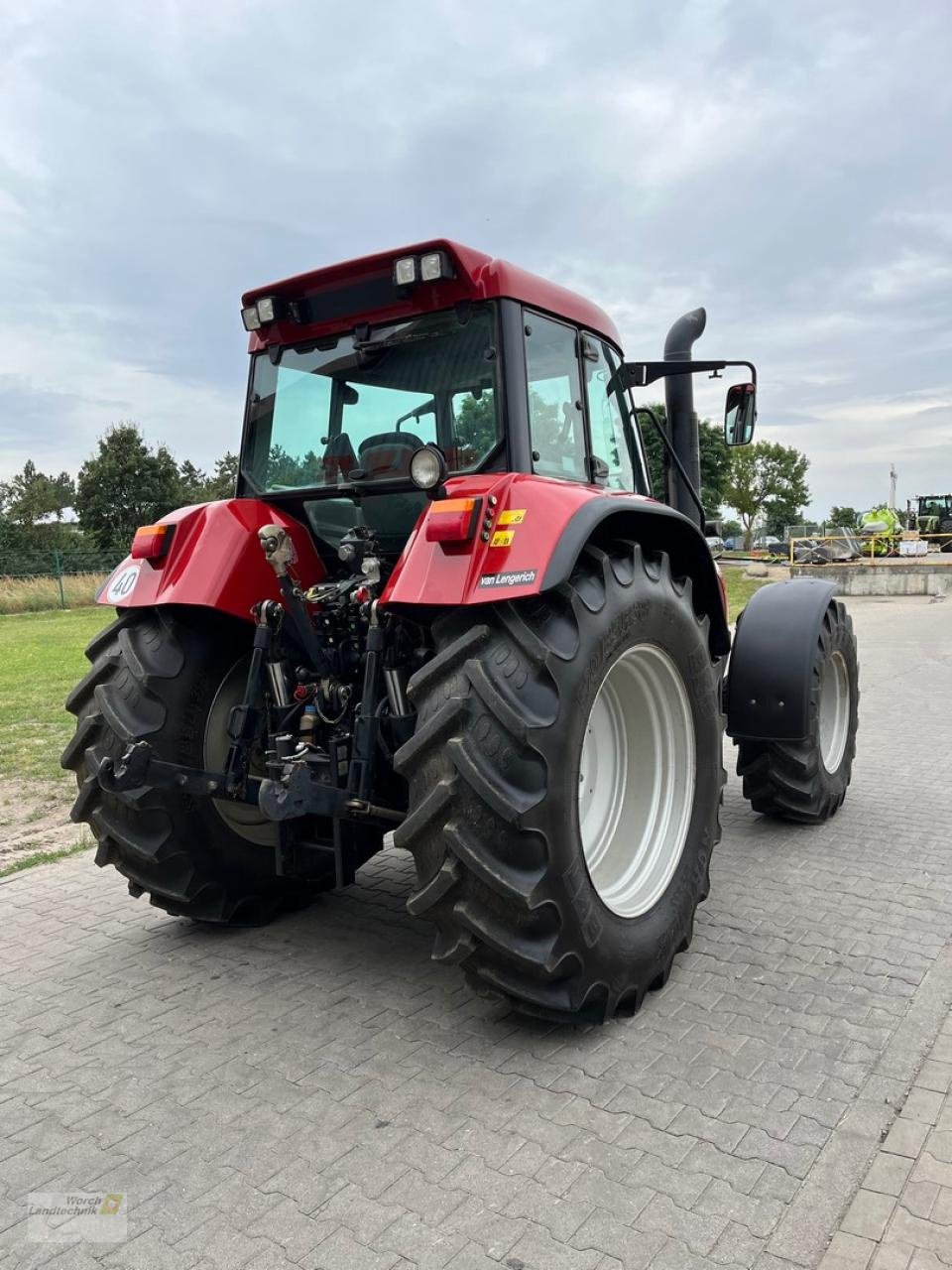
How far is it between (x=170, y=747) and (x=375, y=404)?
151 centimetres

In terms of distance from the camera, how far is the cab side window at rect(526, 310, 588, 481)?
3.42 m

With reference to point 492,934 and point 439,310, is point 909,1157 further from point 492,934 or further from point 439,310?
point 439,310

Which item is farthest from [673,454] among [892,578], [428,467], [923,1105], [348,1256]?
[892,578]

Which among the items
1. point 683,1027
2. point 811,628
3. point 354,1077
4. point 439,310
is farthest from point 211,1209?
point 811,628

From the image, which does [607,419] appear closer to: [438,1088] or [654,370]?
[654,370]

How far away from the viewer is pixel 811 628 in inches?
189

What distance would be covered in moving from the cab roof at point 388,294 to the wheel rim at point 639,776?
1384 mm

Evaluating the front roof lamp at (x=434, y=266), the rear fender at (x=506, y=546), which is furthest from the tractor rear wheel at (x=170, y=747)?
the front roof lamp at (x=434, y=266)

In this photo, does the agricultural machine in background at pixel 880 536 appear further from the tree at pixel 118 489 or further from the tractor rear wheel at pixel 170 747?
the tractor rear wheel at pixel 170 747

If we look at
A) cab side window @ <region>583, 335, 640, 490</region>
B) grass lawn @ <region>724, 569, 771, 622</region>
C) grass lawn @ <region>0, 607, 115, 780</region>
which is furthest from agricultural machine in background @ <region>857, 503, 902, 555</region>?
cab side window @ <region>583, 335, 640, 490</region>

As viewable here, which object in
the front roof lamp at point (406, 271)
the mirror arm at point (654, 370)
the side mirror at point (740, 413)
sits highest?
the front roof lamp at point (406, 271)

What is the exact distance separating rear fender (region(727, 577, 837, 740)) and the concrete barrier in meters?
18.6

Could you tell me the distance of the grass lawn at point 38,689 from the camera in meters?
7.34

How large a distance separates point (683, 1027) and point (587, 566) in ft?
Answer: 4.93
